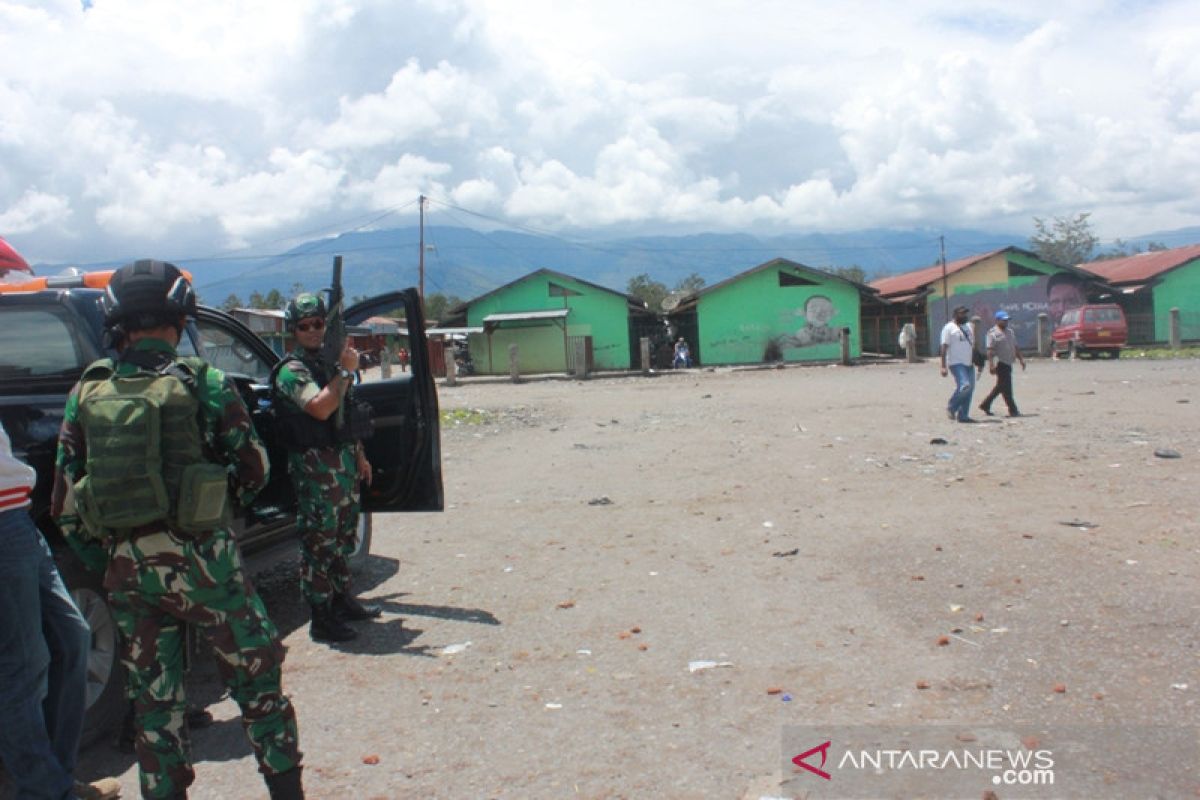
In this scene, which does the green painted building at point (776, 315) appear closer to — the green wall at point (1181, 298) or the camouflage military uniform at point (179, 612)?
the green wall at point (1181, 298)

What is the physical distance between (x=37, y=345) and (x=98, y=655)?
1.33 metres

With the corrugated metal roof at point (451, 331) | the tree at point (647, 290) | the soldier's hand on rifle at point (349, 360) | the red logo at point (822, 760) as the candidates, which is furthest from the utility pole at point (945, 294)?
the red logo at point (822, 760)

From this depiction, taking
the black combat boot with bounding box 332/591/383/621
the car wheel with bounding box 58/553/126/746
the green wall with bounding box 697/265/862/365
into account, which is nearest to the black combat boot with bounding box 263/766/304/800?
the car wheel with bounding box 58/553/126/746

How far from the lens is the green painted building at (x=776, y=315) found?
39.4 m

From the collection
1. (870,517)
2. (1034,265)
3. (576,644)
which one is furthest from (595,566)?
(1034,265)

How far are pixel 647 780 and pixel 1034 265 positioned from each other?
41644 millimetres

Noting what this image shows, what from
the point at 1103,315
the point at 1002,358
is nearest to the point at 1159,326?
the point at 1103,315

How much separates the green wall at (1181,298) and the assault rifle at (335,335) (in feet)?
141

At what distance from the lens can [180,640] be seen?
275 centimetres

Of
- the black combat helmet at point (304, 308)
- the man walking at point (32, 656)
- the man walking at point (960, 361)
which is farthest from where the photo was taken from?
the man walking at point (960, 361)

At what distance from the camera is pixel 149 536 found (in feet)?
8.61

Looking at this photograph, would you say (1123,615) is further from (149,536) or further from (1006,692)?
(149,536)

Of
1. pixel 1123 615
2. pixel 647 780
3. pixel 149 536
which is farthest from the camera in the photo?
pixel 1123 615

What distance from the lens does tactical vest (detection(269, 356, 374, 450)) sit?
435cm
